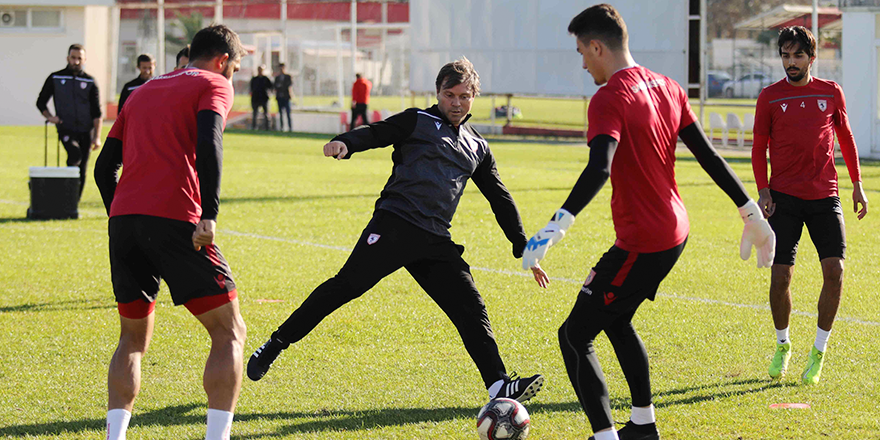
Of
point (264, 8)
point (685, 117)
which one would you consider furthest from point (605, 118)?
point (264, 8)

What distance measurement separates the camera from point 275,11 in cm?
5103

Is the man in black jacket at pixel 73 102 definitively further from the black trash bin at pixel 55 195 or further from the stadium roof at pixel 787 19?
the stadium roof at pixel 787 19

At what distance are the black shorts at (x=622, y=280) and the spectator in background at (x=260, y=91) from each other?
3342 centimetres

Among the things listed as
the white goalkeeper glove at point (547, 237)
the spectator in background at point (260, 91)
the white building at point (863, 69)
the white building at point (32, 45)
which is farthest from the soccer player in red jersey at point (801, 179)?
the white building at point (32, 45)

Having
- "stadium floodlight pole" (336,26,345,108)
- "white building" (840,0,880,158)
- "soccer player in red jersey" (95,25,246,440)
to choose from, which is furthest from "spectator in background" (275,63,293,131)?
"soccer player in red jersey" (95,25,246,440)

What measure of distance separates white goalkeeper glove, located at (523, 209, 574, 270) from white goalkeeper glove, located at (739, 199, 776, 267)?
103 centimetres

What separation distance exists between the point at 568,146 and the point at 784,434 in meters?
25.9

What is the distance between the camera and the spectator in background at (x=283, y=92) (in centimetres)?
3644

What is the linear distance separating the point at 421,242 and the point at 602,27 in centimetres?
164

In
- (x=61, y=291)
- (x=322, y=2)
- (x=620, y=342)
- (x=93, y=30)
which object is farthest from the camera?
(x=93, y=30)

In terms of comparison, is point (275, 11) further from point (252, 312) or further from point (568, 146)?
point (252, 312)

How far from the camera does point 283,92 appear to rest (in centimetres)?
3722

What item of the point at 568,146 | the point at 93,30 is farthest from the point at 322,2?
the point at 568,146

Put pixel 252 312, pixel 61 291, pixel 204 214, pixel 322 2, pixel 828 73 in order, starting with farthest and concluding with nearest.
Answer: pixel 322 2
pixel 828 73
pixel 61 291
pixel 252 312
pixel 204 214
